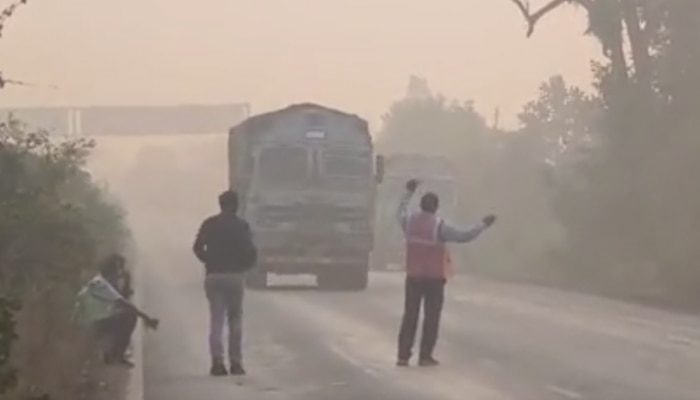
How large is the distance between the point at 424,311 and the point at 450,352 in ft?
6.61

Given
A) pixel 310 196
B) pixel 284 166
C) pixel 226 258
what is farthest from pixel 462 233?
pixel 284 166

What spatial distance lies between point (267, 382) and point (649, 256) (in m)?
27.8

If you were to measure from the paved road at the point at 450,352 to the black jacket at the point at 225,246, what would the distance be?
3.67ft

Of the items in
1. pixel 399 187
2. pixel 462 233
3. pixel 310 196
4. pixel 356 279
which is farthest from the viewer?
pixel 399 187

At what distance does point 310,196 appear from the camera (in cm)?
3866

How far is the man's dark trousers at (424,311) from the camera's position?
19594mm

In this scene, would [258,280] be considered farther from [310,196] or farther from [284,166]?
[284,166]

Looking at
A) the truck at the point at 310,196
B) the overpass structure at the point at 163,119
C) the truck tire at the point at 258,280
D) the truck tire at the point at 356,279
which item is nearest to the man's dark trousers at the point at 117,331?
the truck at the point at 310,196

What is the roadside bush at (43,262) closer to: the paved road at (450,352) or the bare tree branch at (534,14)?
the paved road at (450,352)

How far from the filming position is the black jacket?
18.4 m

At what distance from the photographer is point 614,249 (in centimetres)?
4709

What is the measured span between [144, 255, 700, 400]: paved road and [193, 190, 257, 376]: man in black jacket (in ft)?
2.16

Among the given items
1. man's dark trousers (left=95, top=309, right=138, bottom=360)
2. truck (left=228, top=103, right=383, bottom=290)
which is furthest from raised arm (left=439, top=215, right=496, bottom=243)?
truck (left=228, top=103, right=383, bottom=290)

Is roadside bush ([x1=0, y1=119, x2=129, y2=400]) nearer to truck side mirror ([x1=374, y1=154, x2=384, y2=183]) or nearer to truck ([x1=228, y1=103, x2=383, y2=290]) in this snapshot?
truck ([x1=228, y1=103, x2=383, y2=290])
